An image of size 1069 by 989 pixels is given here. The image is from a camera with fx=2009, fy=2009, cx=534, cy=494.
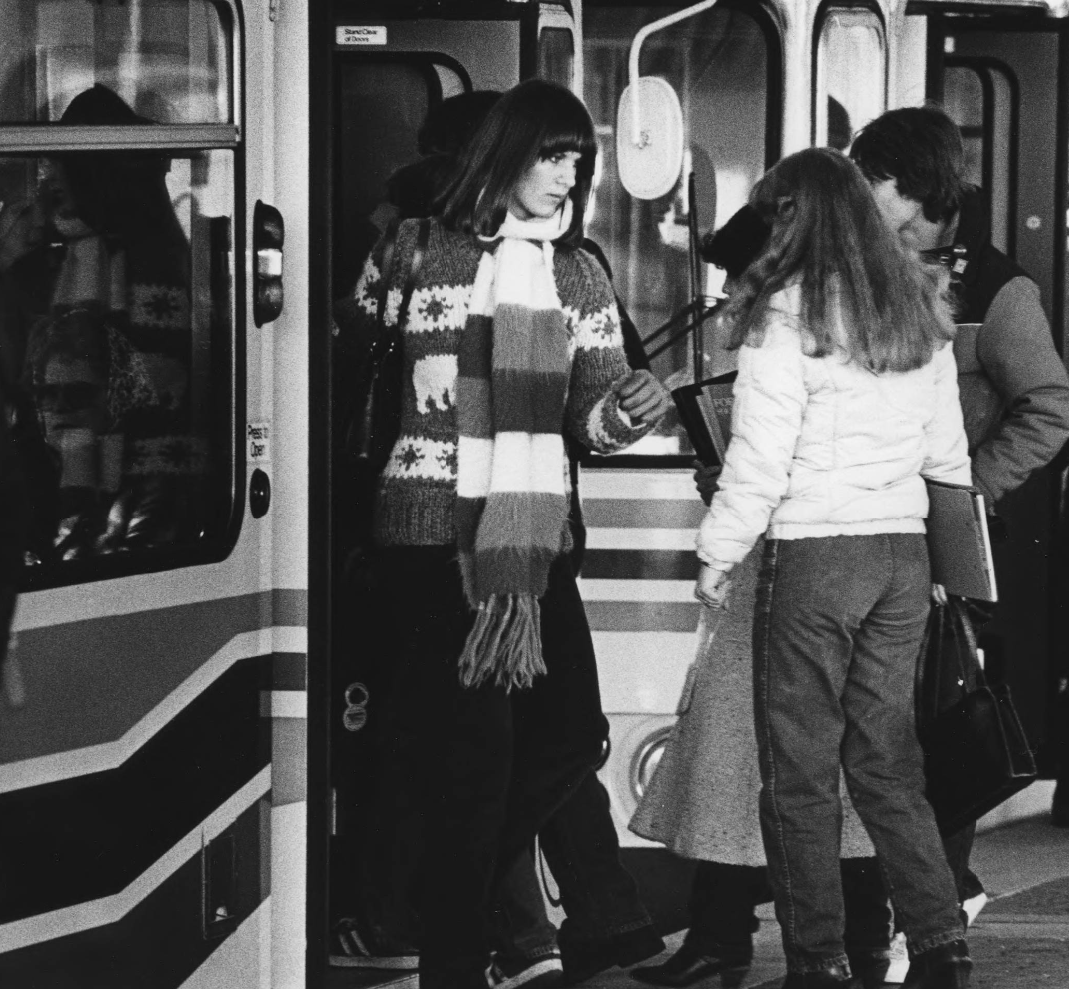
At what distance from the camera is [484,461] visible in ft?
12.0

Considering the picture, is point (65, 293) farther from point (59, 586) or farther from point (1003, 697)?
point (1003, 697)

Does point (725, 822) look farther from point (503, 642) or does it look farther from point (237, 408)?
point (237, 408)

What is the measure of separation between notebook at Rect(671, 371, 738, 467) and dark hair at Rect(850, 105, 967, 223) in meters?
0.55

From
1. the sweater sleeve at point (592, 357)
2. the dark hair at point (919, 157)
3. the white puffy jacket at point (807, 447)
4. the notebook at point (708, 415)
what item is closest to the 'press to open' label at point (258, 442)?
the sweater sleeve at point (592, 357)

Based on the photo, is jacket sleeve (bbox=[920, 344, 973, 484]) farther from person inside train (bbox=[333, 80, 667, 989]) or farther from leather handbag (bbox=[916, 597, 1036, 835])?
person inside train (bbox=[333, 80, 667, 989])

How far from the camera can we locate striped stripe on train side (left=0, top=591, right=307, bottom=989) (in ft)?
8.93

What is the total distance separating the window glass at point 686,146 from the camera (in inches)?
185

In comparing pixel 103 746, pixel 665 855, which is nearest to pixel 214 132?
pixel 103 746

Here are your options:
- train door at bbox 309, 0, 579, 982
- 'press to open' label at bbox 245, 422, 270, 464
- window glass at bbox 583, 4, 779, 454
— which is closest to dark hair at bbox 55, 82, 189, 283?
'press to open' label at bbox 245, 422, 270, 464

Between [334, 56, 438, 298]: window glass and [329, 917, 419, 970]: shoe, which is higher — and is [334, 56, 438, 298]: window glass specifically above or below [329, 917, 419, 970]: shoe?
above

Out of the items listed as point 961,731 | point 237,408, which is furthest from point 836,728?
point 237,408

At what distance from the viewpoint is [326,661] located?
3.52 m

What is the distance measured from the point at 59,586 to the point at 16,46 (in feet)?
2.44

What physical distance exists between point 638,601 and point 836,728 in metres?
0.88
